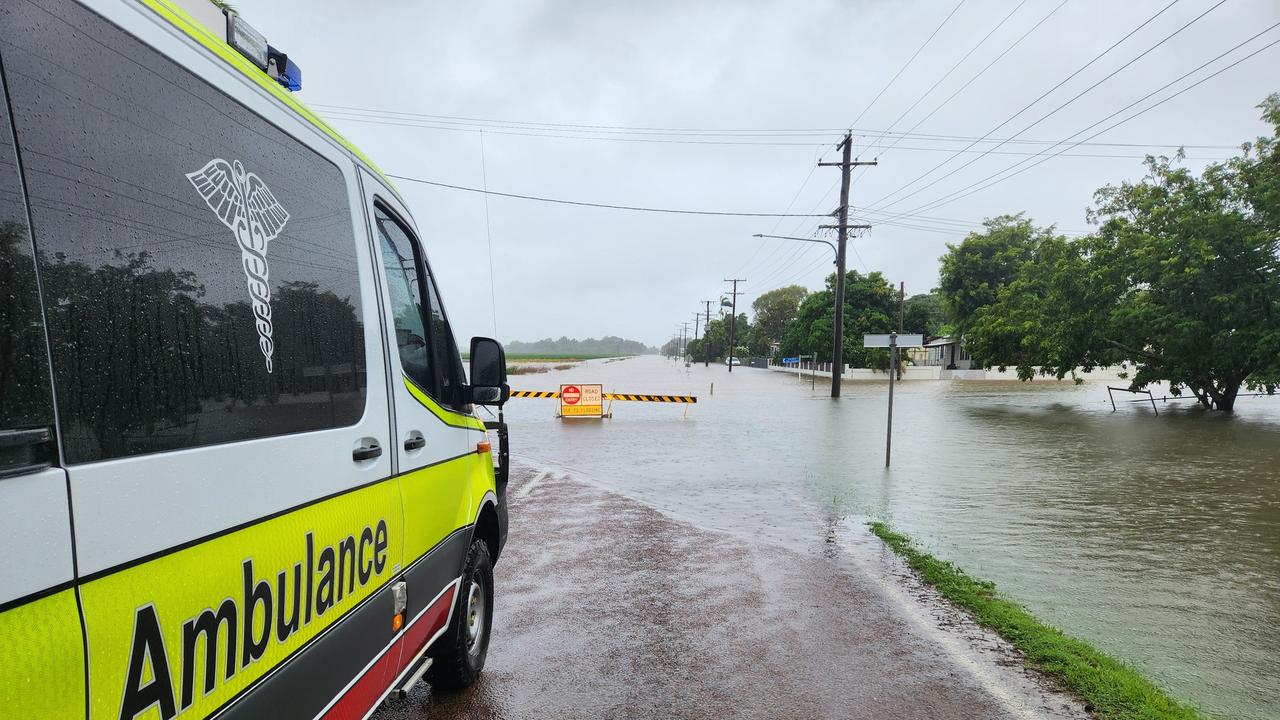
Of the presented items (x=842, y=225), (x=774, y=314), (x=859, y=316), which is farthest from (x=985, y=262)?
(x=774, y=314)

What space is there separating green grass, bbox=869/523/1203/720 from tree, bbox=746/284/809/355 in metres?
113

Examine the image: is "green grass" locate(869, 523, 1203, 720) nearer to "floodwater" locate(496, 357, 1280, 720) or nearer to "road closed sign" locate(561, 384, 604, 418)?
"floodwater" locate(496, 357, 1280, 720)

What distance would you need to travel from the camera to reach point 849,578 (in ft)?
20.3

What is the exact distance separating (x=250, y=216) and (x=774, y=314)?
123m

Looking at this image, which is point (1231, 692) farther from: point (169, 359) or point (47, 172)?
point (47, 172)

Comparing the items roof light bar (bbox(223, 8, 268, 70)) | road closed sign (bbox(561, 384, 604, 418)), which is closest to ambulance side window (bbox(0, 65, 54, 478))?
roof light bar (bbox(223, 8, 268, 70))

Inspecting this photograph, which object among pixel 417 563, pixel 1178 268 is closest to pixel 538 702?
pixel 417 563

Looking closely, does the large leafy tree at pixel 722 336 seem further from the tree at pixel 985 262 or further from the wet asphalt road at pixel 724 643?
the wet asphalt road at pixel 724 643

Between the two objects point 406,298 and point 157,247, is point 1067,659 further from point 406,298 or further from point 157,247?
point 157,247

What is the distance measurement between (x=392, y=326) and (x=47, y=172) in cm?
158

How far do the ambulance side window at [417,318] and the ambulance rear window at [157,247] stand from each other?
27.1 inches

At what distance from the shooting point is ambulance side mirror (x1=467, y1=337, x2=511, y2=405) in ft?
12.1

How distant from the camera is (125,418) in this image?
144 cm

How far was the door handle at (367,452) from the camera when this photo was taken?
7.89ft
